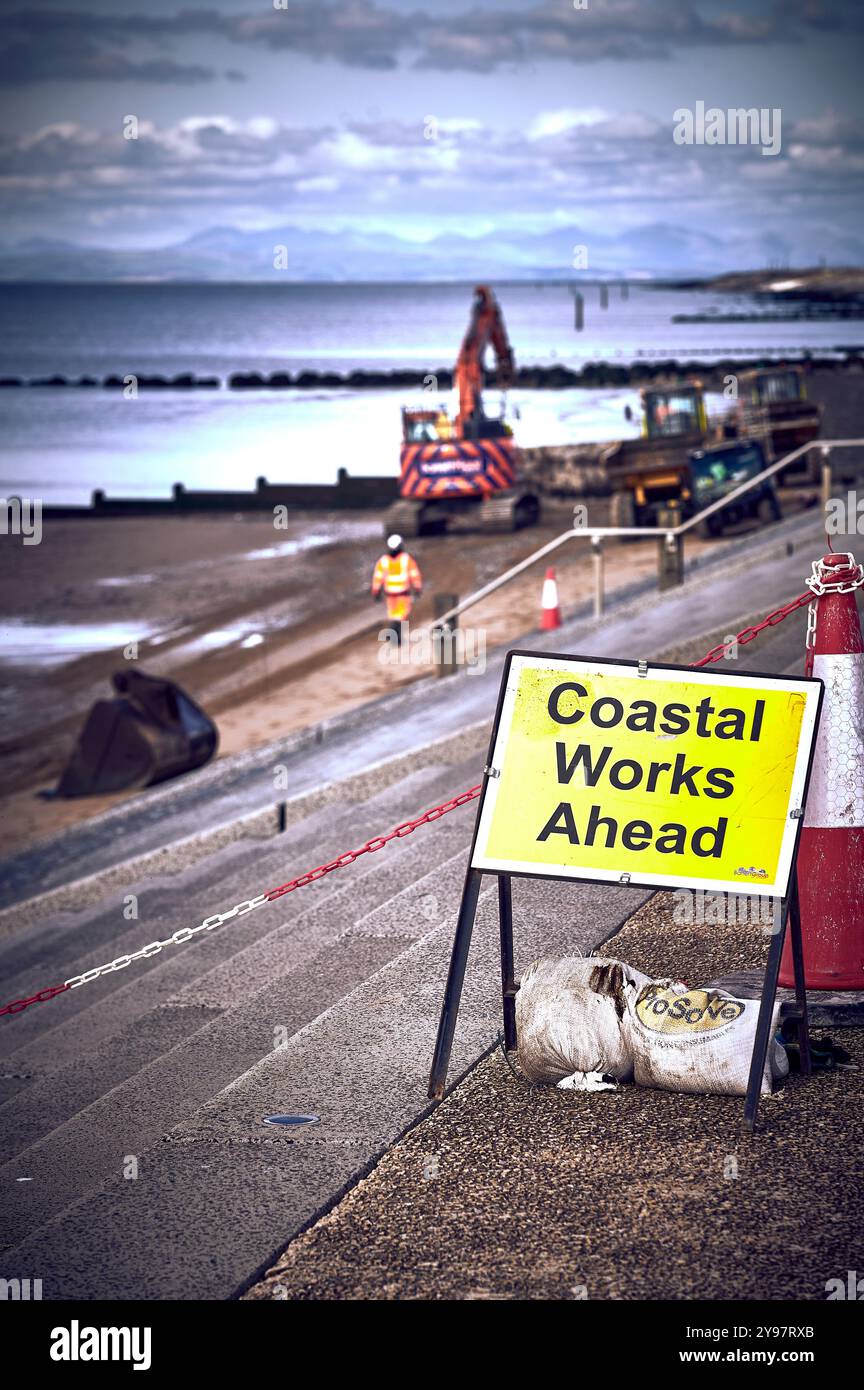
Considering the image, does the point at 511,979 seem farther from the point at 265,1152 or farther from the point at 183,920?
the point at 183,920

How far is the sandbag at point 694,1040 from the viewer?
4477mm

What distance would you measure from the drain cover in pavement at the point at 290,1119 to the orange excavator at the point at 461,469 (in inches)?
948

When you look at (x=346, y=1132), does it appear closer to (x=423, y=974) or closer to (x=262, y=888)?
(x=423, y=974)

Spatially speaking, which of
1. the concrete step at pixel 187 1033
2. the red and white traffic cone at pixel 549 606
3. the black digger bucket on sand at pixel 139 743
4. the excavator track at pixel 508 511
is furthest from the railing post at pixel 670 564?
the excavator track at pixel 508 511

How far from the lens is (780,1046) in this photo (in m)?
4.65

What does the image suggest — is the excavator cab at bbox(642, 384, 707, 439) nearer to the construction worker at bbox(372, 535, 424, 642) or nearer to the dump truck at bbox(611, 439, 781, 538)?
the dump truck at bbox(611, 439, 781, 538)

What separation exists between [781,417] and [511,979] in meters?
26.5

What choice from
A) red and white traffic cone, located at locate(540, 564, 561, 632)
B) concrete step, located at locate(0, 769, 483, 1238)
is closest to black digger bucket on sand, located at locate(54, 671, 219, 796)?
red and white traffic cone, located at locate(540, 564, 561, 632)

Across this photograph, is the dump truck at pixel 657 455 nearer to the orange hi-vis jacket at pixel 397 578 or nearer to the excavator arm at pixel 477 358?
the excavator arm at pixel 477 358

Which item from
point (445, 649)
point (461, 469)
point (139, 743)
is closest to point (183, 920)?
point (139, 743)

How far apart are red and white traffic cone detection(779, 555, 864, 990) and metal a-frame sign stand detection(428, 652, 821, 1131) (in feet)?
0.86

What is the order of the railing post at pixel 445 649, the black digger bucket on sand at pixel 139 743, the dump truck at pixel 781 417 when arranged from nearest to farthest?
the black digger bucket on sand at pixel 139 743 → the railing post at pixel 445 649 → the dump truck at pixel 781 417
